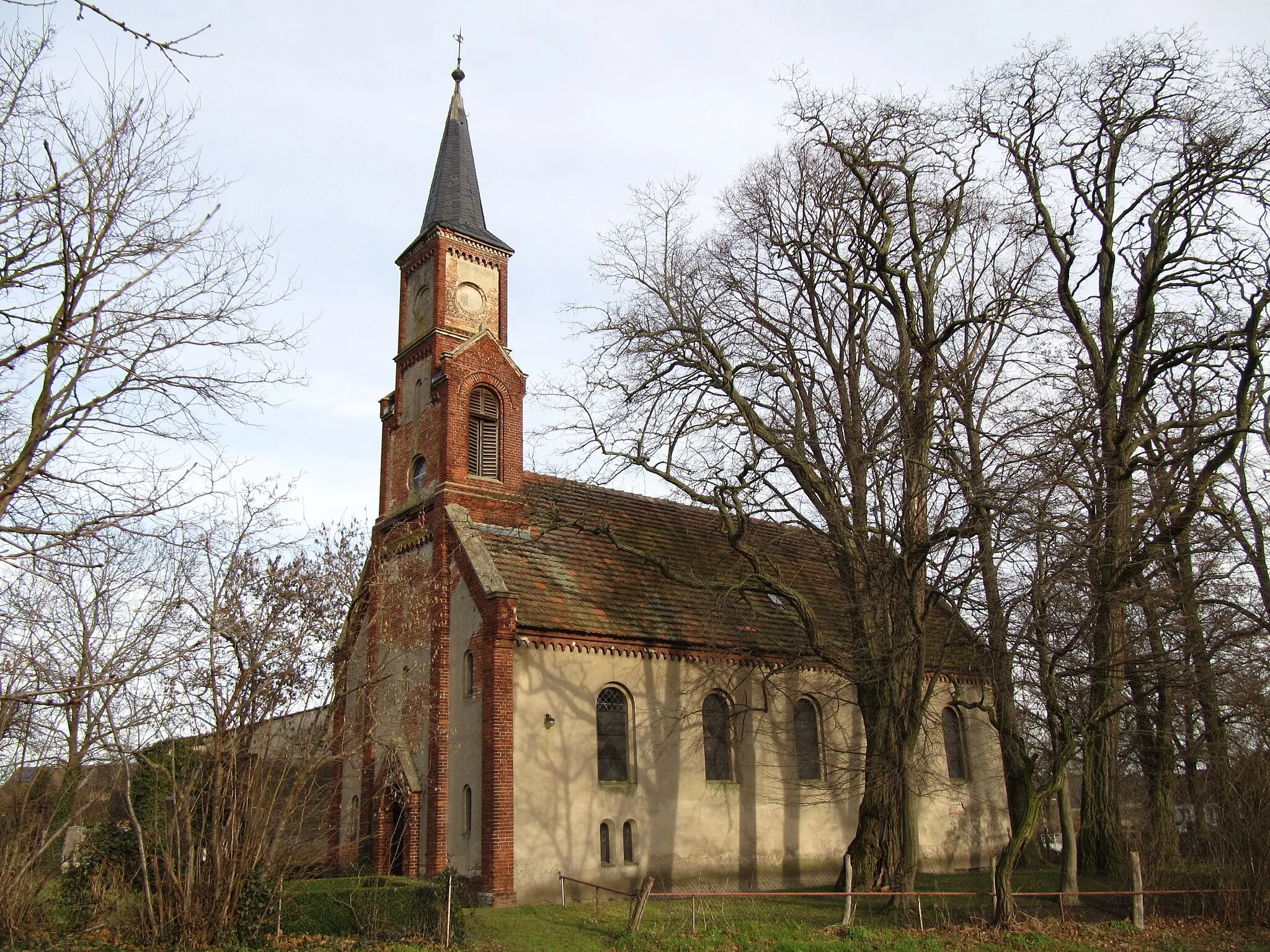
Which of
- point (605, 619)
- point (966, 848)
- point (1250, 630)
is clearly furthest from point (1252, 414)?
point (605, 619)

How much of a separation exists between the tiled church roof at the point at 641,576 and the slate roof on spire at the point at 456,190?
643 cm

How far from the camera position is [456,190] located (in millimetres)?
24688

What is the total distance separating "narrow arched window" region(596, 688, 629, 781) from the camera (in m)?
19.4

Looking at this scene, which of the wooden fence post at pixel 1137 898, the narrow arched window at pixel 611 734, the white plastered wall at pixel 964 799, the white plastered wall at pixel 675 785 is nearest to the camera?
the wooden fence post at pixel 1137 898

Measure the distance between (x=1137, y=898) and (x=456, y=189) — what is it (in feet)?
69.0

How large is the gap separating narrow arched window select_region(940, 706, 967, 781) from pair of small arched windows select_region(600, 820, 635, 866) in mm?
10160

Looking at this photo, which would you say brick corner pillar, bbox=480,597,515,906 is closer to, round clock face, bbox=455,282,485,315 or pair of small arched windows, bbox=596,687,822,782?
pair of small arched windows, bbox=596,687,822,782

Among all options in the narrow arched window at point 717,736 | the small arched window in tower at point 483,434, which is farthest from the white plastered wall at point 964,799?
the small arched window in tower at point 483,434

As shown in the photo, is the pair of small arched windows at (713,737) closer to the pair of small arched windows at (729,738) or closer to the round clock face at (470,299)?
the pair of small arched windows at (729,738)

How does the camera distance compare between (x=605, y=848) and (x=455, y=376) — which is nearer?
(x=605, y=848)

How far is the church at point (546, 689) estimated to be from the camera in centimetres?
1822

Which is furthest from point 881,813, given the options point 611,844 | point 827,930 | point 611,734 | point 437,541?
point 437,541

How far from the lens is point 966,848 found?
79.7ft

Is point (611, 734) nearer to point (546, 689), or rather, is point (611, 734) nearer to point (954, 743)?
point (546, 689)
